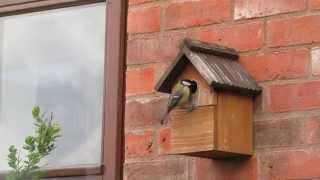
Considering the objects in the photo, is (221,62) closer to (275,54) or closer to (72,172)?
(275,54)

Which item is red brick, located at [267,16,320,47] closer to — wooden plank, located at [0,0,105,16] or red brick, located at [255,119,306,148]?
red brick, located at [255,119,306,148]

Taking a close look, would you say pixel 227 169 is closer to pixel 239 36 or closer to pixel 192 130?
pixel 192 130

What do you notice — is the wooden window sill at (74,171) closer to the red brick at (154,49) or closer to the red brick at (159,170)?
the red brick at (159,170)

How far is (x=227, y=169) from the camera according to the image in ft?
9.05

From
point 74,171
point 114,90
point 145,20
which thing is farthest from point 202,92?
point 74,171

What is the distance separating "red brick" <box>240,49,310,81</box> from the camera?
270 cm

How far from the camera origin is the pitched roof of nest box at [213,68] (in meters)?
2.61

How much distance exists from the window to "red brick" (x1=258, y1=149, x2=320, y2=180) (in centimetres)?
60

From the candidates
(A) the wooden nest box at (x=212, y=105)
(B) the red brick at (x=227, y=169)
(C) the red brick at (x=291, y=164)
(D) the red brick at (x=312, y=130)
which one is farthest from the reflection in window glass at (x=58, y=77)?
(D) the red brick at (x=312, y=130)

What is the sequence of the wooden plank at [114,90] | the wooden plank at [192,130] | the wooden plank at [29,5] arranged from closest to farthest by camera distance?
the wooden plank at [192,130], the wooden plank at [114,90], the wooden plank at [29,5]

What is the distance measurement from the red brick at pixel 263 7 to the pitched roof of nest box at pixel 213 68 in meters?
0.13

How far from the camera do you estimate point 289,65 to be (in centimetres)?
271

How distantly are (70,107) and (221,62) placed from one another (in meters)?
0.82

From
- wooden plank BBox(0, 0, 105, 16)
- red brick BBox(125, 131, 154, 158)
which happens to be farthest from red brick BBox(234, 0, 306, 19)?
wooden plank BBox(0, 0, 105, 16)
